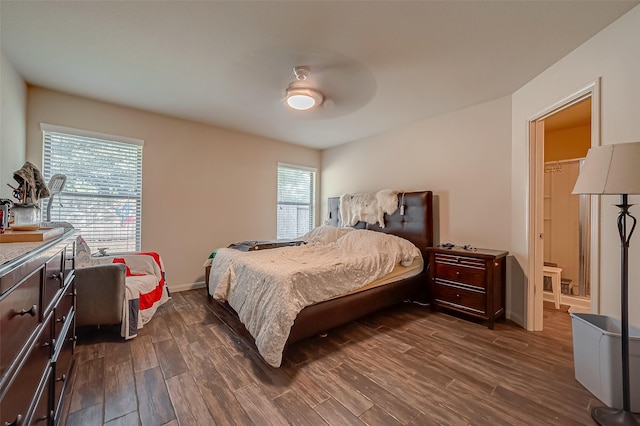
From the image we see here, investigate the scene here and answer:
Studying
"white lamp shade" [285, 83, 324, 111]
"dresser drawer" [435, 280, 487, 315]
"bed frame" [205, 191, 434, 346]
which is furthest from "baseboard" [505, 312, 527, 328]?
"white lamp shade" [285, 83, 324, 111]

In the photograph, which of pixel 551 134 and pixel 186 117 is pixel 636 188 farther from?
pixel 186 117

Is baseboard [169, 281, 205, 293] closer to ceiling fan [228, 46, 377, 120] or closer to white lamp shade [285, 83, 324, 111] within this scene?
ceiling fan [228, 46, 377, 120]

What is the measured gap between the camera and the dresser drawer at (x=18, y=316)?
71 cm

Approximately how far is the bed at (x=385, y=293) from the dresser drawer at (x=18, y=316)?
138 centimetres

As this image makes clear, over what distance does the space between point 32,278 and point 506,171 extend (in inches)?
152

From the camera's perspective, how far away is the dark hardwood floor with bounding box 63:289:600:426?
148 centimetres

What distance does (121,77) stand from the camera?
256cm

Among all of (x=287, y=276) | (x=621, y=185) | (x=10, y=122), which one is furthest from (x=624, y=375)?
(x=10, y=122)

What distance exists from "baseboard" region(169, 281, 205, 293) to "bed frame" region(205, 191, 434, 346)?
0.61 meters

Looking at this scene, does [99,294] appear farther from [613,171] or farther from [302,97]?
[613,171]

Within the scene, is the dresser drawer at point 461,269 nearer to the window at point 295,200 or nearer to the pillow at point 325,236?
the pillow at point 325,236

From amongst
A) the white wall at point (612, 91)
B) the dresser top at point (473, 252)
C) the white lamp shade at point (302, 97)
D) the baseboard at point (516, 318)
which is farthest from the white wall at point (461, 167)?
the white lamp shade at point (302, 97)

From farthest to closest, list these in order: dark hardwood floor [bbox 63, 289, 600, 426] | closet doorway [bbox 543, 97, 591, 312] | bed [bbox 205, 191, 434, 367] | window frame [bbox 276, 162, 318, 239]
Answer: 1. window frame [bbox 276, 162, 318, 239]
2. closet doorway [bbox 543, 97, 591, 312]
3. bed [bbox 205, 191, 434, 367]
4. dark hardwood floor [bbox 63, 289, 600, 426]

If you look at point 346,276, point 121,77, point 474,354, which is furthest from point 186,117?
point 474,354
